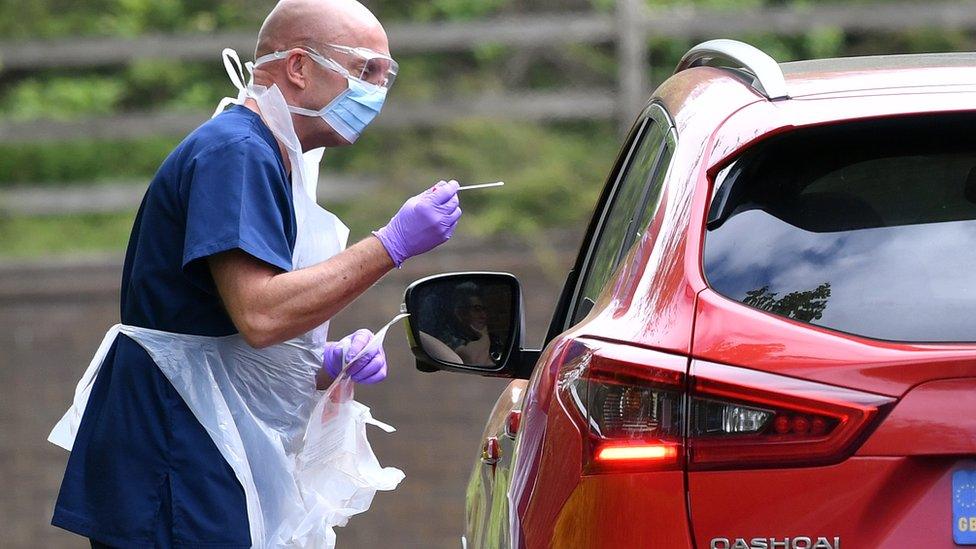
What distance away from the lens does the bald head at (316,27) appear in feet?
11.1

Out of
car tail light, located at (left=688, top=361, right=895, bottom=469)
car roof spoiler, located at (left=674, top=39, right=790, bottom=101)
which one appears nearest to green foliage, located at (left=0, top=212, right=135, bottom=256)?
car roof spoiler, located at (left=674, top=39, right=790, bottom=101)

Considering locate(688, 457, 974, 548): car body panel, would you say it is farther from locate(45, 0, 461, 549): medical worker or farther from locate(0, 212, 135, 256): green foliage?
locate(0, 212, 135, 256): green foliage

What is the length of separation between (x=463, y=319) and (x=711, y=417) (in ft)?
4.00

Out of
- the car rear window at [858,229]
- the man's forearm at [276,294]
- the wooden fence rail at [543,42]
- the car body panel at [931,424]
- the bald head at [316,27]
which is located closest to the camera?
the car body panel at [931,424]

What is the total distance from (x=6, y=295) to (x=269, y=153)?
5767 mm

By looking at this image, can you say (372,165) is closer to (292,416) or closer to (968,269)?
(292,416)

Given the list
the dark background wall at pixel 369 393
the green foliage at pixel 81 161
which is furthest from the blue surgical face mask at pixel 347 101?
the green foliage at pixel 81 161

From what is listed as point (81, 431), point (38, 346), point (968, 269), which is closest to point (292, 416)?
point (81, 431)

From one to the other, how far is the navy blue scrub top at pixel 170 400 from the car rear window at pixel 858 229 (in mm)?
1190

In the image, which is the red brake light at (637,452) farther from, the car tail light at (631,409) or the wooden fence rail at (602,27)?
the wooden fence rail at (602,27)

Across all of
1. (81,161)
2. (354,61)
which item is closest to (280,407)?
(354,61)

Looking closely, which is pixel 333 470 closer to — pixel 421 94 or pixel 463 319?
pixel 463 319

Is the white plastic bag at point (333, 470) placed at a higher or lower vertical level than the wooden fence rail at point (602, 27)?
lower

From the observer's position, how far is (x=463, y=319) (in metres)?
3.17
